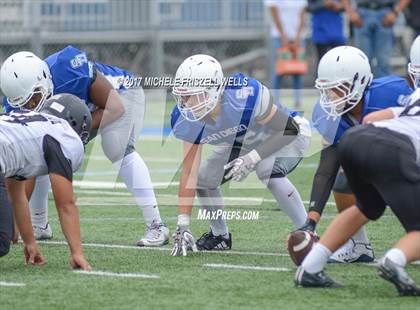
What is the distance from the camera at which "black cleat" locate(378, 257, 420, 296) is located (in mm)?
5262

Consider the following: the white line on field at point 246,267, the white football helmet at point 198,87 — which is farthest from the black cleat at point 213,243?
the white football helmet at point 198,87

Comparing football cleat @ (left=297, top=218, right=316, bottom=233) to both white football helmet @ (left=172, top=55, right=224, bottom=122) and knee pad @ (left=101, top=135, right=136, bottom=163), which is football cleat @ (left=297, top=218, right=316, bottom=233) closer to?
white football helmet @ (left=172, top=55, right=224, bottom=122)

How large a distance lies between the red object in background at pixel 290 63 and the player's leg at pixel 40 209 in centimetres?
987

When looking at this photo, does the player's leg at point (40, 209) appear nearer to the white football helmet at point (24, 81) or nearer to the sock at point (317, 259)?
the white football helmet at point (24, 81)

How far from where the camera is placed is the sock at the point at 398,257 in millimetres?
5262

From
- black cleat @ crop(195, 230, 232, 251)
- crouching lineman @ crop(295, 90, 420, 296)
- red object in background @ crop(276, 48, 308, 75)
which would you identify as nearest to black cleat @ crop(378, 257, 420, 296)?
crouching lineman @ crop(295, 90, 420, 296)

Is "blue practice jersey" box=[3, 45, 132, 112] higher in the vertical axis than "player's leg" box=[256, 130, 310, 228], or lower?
higher

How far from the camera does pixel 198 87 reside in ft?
22.1

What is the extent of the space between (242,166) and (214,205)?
670 millimetres

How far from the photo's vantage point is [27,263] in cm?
645

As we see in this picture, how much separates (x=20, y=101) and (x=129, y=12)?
473 inches

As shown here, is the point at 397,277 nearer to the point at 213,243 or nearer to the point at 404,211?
the point at 404,211

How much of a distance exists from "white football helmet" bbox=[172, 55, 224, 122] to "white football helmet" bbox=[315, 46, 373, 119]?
2.41ft

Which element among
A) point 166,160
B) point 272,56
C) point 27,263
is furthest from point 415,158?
point 272,56
